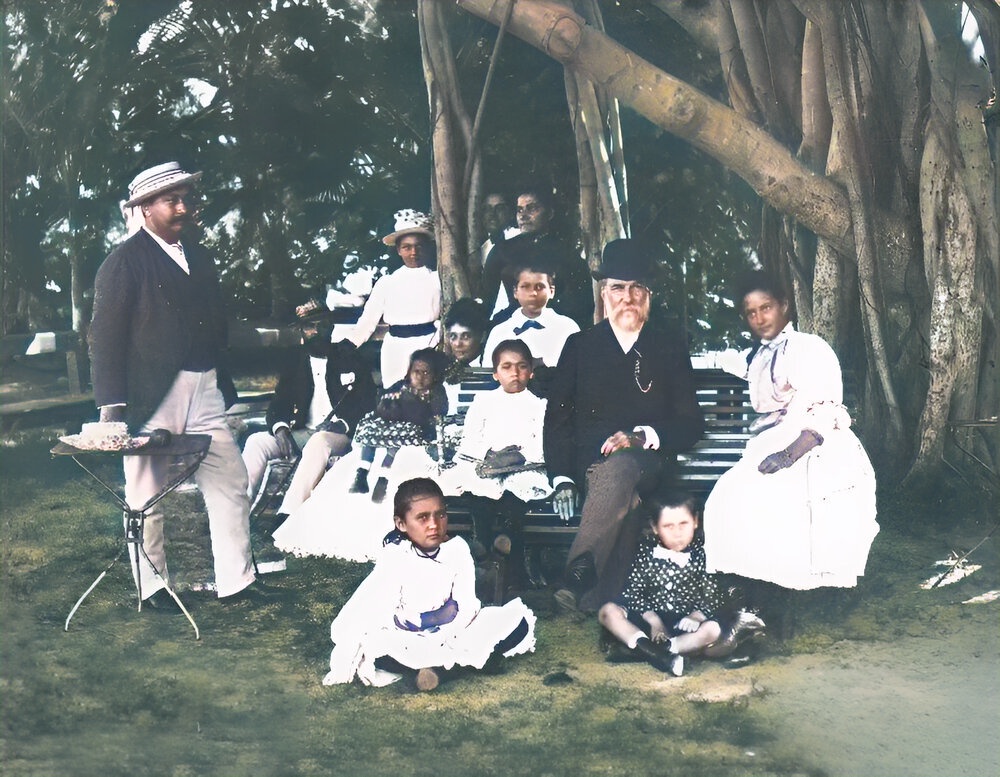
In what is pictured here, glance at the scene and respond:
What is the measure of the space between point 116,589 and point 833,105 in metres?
4.43

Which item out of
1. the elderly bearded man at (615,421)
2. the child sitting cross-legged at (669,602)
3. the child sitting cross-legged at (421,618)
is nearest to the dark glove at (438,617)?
the child sitting cross-legged at (421,618)

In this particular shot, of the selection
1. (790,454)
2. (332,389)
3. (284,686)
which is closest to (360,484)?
(332,389)

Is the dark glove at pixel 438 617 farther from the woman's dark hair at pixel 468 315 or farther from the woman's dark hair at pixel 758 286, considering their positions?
the woman's dark hair at pixel 758 286

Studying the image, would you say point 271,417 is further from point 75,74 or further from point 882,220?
point 882,220

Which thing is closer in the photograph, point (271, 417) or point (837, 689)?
point (837, 689)

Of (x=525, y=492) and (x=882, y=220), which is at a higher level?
(x=882, y=220)

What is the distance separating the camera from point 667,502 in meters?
6.20

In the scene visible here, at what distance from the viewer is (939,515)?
6.46 m

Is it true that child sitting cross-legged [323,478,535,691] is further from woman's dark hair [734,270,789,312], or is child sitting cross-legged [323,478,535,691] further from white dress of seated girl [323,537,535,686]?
woman's dark hair [734,270,789,312]

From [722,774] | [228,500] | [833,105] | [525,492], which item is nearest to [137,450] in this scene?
[228,500]

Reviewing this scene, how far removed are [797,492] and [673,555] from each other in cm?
68

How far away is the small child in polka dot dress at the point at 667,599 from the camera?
6.04 meters

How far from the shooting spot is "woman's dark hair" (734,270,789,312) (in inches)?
253

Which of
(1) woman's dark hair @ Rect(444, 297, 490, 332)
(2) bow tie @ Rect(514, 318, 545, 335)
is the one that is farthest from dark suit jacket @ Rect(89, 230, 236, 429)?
(2) bow tie @ Rect(514, 318, 545, 335)
